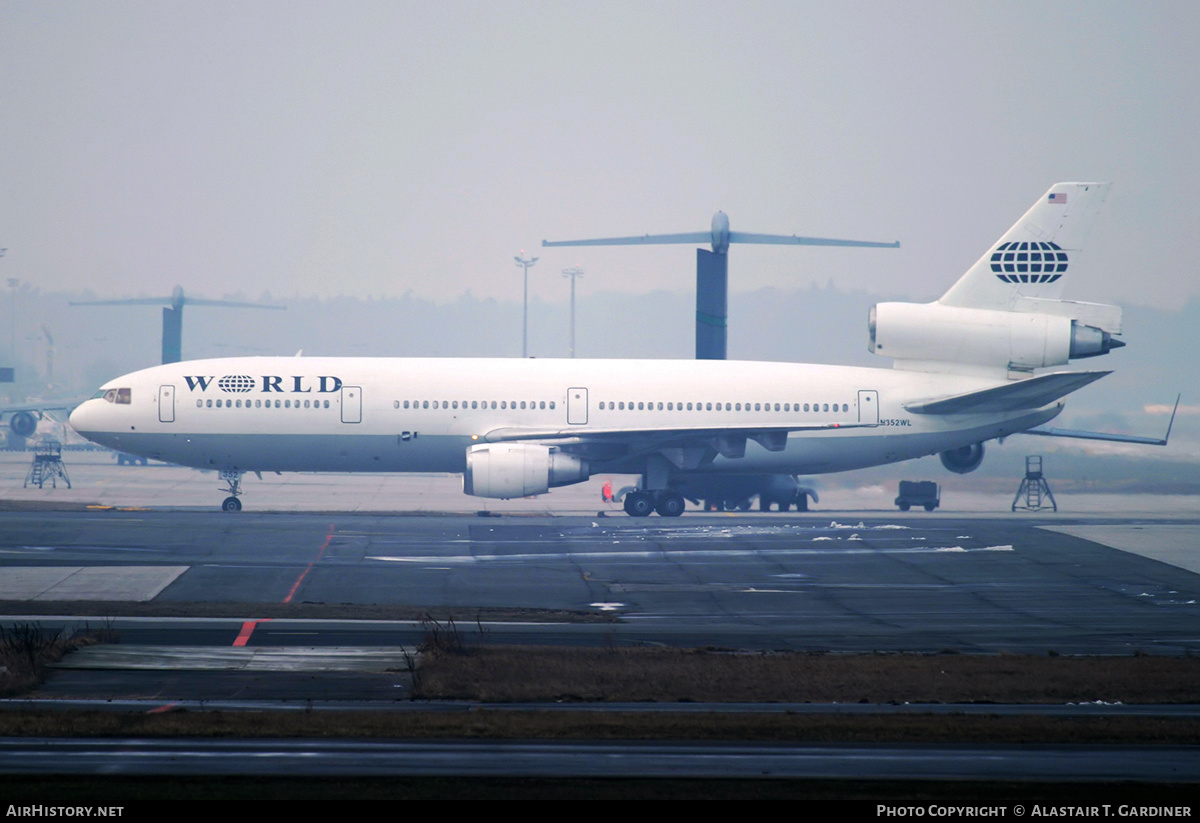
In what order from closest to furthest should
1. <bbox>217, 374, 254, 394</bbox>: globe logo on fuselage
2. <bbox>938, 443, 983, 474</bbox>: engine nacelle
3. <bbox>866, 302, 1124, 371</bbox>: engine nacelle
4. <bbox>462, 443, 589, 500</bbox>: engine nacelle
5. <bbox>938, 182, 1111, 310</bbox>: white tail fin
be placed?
<bbox>462, 443, 589, 500</bbox>: engine nacelle, <bbox>217, 374, 254, 394</bbox>: globe logo on fuselage, <bbox>866, 302, 1124, 371</bbox>: engine nacelle, <bbox>938, 182, 1111, 310</bbox>: white tail fin, <bbox>938, 443, 983, 474</bbox>: engine nacelle

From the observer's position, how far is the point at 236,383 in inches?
1597

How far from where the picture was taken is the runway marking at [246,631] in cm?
2036

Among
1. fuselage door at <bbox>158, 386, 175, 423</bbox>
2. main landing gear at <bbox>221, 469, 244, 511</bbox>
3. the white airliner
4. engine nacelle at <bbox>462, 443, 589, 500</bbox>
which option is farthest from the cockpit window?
engine nacelle at <bbox>462, 443, 589, 500</bbox>

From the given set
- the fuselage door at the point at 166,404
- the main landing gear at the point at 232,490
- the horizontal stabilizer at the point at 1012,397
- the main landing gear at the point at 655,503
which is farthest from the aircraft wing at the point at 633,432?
the fuselage door at the point at 166,404

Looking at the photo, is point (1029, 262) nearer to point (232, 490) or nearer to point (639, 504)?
point (639, 504)

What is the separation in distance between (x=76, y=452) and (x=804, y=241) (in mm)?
67581

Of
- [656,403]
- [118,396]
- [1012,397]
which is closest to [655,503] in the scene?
[656,403]

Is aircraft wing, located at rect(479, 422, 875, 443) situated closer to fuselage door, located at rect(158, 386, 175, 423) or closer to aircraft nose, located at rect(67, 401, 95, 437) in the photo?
fuselage door, located at rect(158, 386, 175, 423)

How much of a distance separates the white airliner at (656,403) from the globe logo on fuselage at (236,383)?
0.16ft

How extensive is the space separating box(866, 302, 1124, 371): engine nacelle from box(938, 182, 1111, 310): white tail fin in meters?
0.75

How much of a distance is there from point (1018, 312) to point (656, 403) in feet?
44.6

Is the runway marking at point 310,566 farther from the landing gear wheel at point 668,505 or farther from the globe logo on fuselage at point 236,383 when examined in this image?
the landing gear wheel at point 668,505

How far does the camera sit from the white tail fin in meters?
42.8

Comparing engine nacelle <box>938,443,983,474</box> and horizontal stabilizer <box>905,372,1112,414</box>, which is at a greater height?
horizontal stabilizer <box>905,372,1112,414</box>
